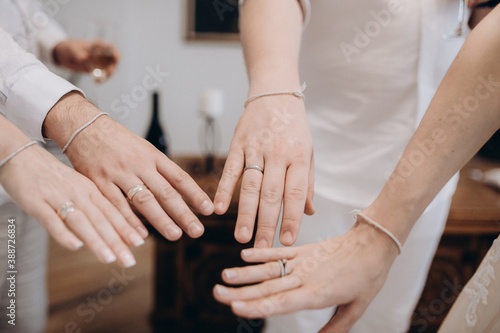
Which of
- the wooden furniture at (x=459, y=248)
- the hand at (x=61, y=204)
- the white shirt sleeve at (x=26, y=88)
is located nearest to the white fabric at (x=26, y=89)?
the white shirt sleeve at (x=26, y=88)

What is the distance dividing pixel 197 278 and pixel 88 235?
117 cm

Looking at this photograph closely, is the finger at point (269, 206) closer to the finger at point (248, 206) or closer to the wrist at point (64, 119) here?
the finger at point (248, 206)

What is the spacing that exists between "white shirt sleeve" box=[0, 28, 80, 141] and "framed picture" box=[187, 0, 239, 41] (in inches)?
70.8

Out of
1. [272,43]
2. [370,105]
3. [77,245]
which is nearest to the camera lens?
[77,245]

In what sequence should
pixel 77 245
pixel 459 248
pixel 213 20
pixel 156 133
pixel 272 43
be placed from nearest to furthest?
pixel 77 245
pixel 272 43
pixel 459 248
pixel 156 133
pixel 213 20

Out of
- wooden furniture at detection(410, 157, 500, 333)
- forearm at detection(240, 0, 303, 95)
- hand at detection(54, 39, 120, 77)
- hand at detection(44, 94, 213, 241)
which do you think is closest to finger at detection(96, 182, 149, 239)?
hand at detection(44, 94, 213, 241)

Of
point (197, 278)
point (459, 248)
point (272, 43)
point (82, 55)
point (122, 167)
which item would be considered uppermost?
point (272, 43)

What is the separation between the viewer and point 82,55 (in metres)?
1.19

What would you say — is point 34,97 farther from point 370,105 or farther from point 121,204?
point 370,105

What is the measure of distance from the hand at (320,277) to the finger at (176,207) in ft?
0.29

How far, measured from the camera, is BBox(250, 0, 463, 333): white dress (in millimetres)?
805

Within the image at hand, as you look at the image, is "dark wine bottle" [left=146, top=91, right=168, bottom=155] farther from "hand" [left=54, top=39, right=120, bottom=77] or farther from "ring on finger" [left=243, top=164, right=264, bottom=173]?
"ring on finger" [left=243, top=164, right=264, bottom=173]

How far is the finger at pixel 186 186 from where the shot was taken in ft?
2.00

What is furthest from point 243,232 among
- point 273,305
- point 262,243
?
point 273,305
